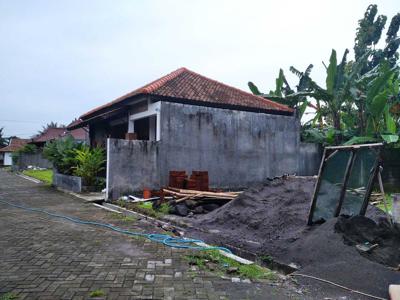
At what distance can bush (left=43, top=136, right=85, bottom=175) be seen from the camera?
15.6m

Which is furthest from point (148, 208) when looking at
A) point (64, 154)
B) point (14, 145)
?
point (14, 145)

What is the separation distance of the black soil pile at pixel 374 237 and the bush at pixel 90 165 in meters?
10.6

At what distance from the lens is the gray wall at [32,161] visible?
34.5 meters

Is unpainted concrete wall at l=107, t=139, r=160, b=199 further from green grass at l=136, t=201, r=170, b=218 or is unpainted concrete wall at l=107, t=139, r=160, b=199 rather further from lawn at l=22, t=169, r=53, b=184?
lawn at l=22, t=169, r=53, b=184

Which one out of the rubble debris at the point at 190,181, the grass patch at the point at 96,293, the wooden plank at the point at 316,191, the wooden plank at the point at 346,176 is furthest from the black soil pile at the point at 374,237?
the rubble debris at the point at 190,181

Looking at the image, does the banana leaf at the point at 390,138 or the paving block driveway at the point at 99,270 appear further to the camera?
the banana leaf at the point at 390,138

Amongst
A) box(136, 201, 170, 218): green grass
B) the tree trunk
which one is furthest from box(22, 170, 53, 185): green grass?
the tree trunk

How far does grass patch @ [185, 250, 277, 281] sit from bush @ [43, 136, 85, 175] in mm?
11290

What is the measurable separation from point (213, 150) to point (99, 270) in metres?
8.93

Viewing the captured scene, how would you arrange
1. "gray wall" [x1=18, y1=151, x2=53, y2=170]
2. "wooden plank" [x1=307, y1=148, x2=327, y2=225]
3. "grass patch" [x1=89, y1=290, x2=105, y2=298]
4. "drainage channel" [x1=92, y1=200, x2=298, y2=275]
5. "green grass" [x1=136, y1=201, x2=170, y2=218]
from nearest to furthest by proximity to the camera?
1. "grass patch" [x1=89, y1=290, x2=105, y2=298]
2. "drainage channel" [x1=92, y1=200, x2=298, y2=275]
3. "wooden plank" [x1=307, y1=148, x2=327, y2=225]
4. "green grass" [x1=136, y1=201, x2=170, y2=218]
5. "gray wall" [x1=18, y1=151, x2=53, y2=170]

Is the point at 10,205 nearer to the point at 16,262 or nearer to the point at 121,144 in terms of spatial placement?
the point at 121,144

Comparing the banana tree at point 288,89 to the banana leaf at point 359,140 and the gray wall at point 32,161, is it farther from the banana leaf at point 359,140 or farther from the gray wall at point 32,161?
the gray wall at point 32,161

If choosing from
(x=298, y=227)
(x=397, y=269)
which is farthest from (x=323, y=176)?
(x=397, y=269)

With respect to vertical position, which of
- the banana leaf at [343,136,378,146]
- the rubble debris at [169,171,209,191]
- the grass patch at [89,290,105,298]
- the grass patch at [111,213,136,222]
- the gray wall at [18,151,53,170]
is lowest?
the grass patch at [111,213,136,222]
